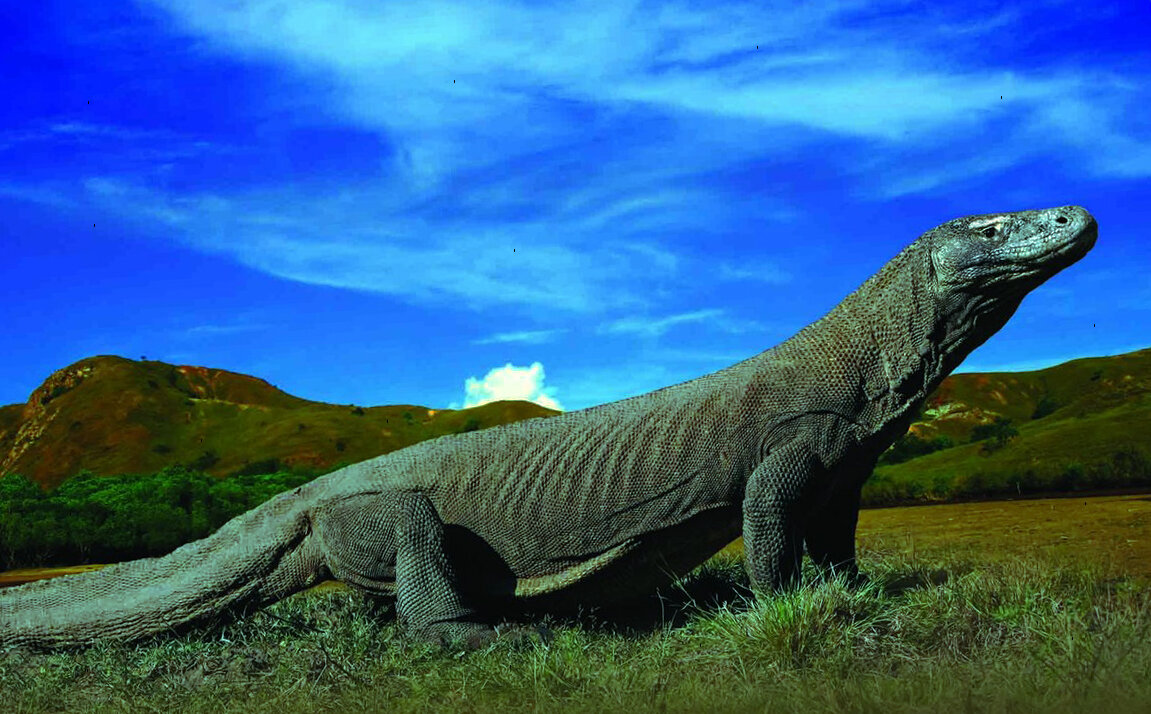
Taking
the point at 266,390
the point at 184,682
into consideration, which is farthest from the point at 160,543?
Result: the point at 266,390

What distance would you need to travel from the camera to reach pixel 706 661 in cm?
618

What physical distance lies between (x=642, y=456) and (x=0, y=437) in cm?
4635

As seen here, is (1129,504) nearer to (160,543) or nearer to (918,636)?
(918,636)

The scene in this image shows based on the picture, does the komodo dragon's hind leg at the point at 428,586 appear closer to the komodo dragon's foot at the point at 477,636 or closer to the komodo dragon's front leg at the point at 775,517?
the komodo dragon's foot at the point at 477,636

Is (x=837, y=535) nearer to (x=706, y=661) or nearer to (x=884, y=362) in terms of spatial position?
(x=884, y=362)

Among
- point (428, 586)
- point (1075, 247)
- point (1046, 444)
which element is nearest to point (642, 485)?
point (428, 586)

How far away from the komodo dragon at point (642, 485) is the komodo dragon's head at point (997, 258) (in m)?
0.01

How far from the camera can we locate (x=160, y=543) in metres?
15.5

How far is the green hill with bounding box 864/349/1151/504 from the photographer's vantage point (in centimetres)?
1531

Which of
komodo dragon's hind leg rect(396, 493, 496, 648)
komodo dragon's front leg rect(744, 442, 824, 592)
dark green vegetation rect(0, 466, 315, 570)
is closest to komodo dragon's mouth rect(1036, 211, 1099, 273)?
komodo dragon's front leg rect(744, 442, 824, 592)

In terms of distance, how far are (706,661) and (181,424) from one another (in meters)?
37.3

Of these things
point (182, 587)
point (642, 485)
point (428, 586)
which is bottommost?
point (428, 586)

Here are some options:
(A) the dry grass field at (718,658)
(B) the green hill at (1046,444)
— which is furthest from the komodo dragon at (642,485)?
(B) the green hill at (1046,444)

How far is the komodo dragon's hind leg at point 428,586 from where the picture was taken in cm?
739
